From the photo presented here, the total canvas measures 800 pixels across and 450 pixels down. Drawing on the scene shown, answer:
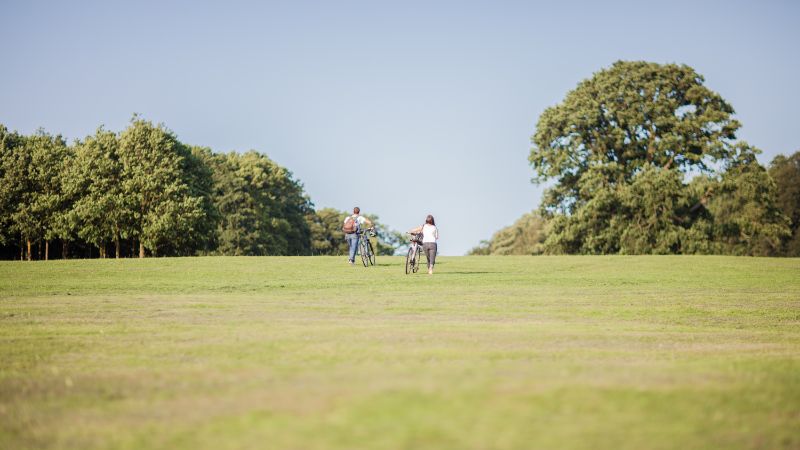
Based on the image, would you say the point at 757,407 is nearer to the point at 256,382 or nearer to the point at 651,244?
the point at 256,382

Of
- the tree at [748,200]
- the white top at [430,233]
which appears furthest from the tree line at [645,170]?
the white top at [430,233]

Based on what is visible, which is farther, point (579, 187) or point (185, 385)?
point (579, 187)

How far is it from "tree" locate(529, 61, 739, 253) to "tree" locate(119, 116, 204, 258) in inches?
972

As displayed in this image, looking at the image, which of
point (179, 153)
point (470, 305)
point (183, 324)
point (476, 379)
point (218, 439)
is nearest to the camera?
point (218, 439)

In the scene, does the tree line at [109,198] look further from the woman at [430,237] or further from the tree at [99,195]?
the woman at [430,237]

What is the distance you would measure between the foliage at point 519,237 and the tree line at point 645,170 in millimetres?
36280

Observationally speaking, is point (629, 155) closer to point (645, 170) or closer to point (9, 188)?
point (645, 170)

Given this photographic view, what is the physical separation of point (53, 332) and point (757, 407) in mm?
10572

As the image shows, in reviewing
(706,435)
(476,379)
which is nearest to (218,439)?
(476,379)

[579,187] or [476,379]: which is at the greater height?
[579,187]

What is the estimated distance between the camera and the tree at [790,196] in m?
77.2

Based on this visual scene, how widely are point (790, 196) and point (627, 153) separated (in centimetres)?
3033

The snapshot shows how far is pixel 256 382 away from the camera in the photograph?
8.73 m

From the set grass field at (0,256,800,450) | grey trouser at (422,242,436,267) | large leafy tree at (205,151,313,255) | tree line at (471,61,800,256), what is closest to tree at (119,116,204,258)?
large leafy tree at (205,151,313,255)
